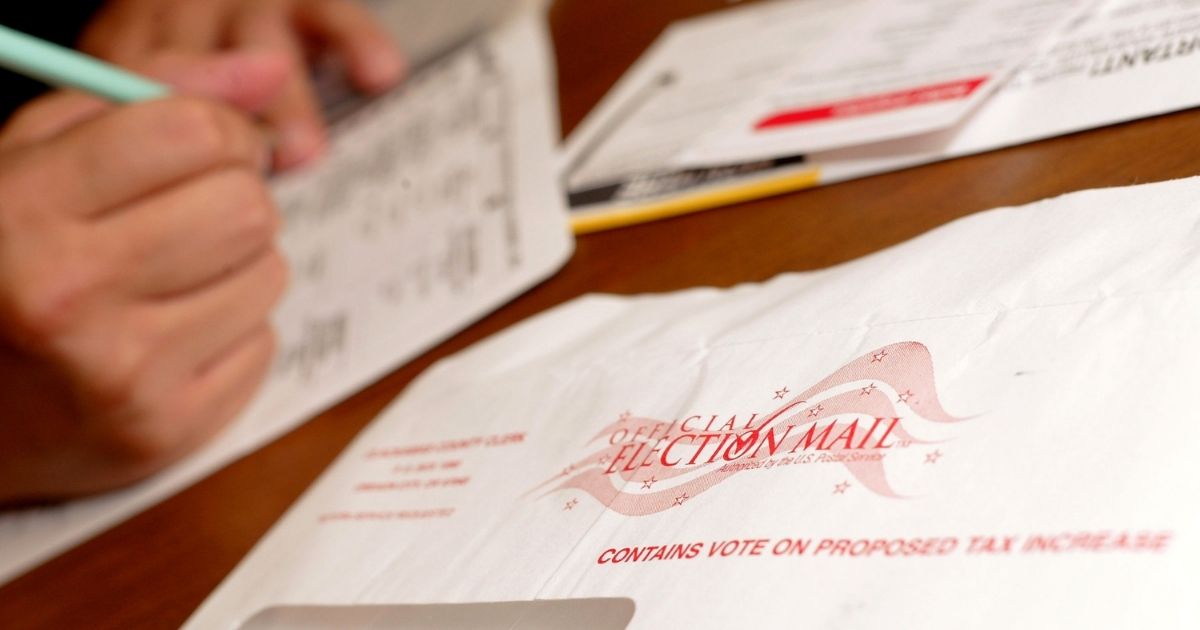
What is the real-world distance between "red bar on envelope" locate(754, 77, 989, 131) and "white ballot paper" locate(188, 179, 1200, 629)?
78 millimetres

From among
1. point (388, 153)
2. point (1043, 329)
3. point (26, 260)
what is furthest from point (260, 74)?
point (1043, 329)

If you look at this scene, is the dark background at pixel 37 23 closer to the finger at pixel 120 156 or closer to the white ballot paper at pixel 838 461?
the finger at pixel 120 156

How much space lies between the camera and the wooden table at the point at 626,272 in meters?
0.35

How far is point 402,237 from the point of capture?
56 cm

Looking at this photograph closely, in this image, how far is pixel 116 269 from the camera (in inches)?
17.4

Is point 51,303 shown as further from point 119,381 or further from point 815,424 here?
point 815,424

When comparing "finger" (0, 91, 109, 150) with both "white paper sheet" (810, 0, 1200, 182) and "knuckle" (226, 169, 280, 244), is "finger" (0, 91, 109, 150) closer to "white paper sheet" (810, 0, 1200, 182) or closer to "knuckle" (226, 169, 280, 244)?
"knuckle" (226, 169, 280, 244)

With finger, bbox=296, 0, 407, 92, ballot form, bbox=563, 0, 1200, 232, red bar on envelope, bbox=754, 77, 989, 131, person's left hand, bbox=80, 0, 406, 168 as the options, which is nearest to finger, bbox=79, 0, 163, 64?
person's left hand, bbox=80, 0, 406, 168

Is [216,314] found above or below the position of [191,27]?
below

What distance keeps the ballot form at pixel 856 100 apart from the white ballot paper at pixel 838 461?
0.07 metres

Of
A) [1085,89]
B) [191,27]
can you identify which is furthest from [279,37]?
[1085,89]

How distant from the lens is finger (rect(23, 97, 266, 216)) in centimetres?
43

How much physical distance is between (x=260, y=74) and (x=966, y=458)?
478mm

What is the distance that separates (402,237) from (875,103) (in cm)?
26
